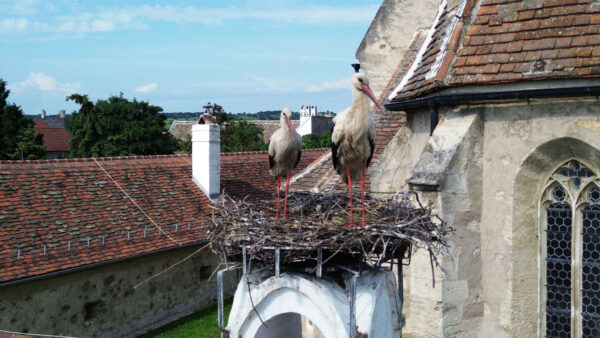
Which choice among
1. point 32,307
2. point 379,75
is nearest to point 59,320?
point 32,307

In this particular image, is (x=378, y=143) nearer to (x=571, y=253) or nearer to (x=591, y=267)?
(x=571, y=253)

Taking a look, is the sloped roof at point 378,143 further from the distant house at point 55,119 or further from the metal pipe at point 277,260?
the distant house at point 55,119

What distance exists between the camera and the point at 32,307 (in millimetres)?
12727

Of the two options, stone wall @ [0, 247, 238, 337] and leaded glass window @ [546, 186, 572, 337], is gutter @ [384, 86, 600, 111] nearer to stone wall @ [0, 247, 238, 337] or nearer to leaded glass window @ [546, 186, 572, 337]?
leaded glass window @ [546, 186, 572, 337]

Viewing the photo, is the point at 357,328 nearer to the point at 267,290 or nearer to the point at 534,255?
the point at 267,290

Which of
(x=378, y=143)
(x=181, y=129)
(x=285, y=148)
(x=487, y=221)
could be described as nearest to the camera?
(x=285, y=148)

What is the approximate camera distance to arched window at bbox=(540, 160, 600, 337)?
25.7ft

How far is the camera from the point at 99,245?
1478 cm

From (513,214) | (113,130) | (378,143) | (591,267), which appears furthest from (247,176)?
(591,267)

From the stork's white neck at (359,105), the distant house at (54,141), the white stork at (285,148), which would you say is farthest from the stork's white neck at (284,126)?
the distant house at (54,141)

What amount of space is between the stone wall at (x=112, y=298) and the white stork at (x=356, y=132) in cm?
899

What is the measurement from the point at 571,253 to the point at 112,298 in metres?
11.0

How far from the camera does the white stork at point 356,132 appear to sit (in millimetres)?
5918

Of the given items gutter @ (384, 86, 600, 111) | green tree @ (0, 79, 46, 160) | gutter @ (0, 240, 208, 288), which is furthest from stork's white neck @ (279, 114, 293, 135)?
green tree @ (0, 79, 46, 160)
